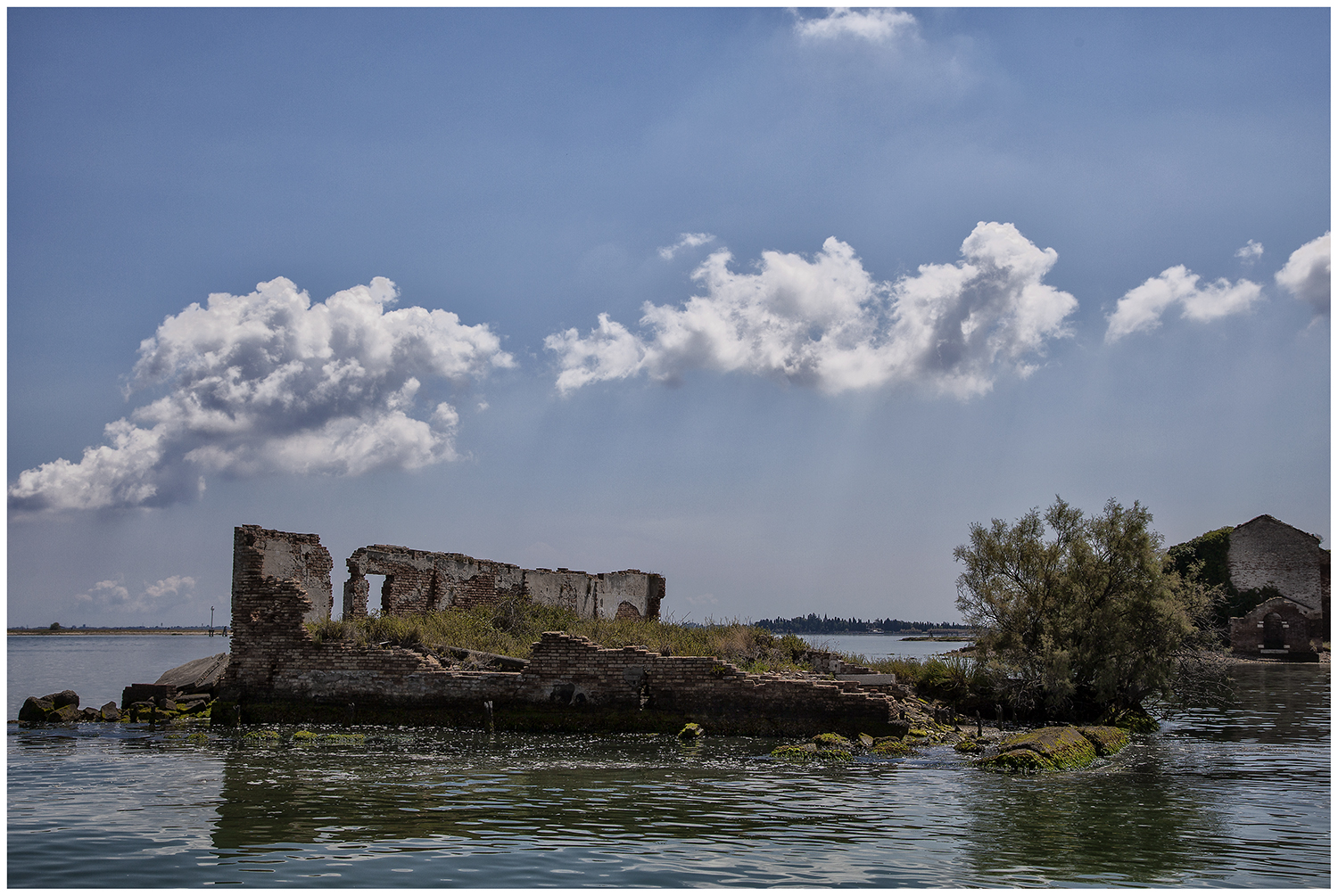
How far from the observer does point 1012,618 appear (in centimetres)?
2114

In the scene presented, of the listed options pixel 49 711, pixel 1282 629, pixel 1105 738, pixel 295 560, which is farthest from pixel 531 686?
pixel 1282 629

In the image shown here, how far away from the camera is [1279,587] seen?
49688 millimetres

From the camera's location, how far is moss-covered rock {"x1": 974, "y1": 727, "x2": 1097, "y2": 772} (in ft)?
46.3

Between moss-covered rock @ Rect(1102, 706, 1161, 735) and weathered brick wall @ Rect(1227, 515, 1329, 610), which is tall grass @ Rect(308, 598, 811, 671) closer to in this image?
moss-covered rock @ Rect(1102, 706, 1161, 735)

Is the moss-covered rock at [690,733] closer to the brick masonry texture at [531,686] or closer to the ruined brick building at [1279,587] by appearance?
the brick masonry texture at [531,686]

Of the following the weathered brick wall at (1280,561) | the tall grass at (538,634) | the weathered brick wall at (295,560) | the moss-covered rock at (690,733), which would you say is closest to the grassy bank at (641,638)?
the tall grass at (538,634)

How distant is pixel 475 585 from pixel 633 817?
52.8 feet

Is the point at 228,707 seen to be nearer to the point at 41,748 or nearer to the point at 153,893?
the point at 41,748

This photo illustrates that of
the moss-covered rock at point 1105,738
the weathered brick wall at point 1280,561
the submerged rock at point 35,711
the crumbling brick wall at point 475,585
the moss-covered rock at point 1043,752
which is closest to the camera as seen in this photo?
the moss-covered rock at point 1043,752

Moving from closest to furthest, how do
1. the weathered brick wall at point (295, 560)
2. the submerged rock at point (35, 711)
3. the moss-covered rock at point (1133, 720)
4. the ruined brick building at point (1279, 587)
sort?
the weathered brick wall at point (295, 560), the moss-covered rock at point (1133, 720), the submerged rock at point (35, 711), the ruined brick building at point (1279, 587)

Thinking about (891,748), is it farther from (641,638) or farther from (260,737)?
(260,737)

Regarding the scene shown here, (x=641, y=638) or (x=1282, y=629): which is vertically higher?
(x=641, y=638)

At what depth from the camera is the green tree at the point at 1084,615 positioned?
20.3 m

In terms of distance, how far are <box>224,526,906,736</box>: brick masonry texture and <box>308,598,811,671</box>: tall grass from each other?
0.74 metres
